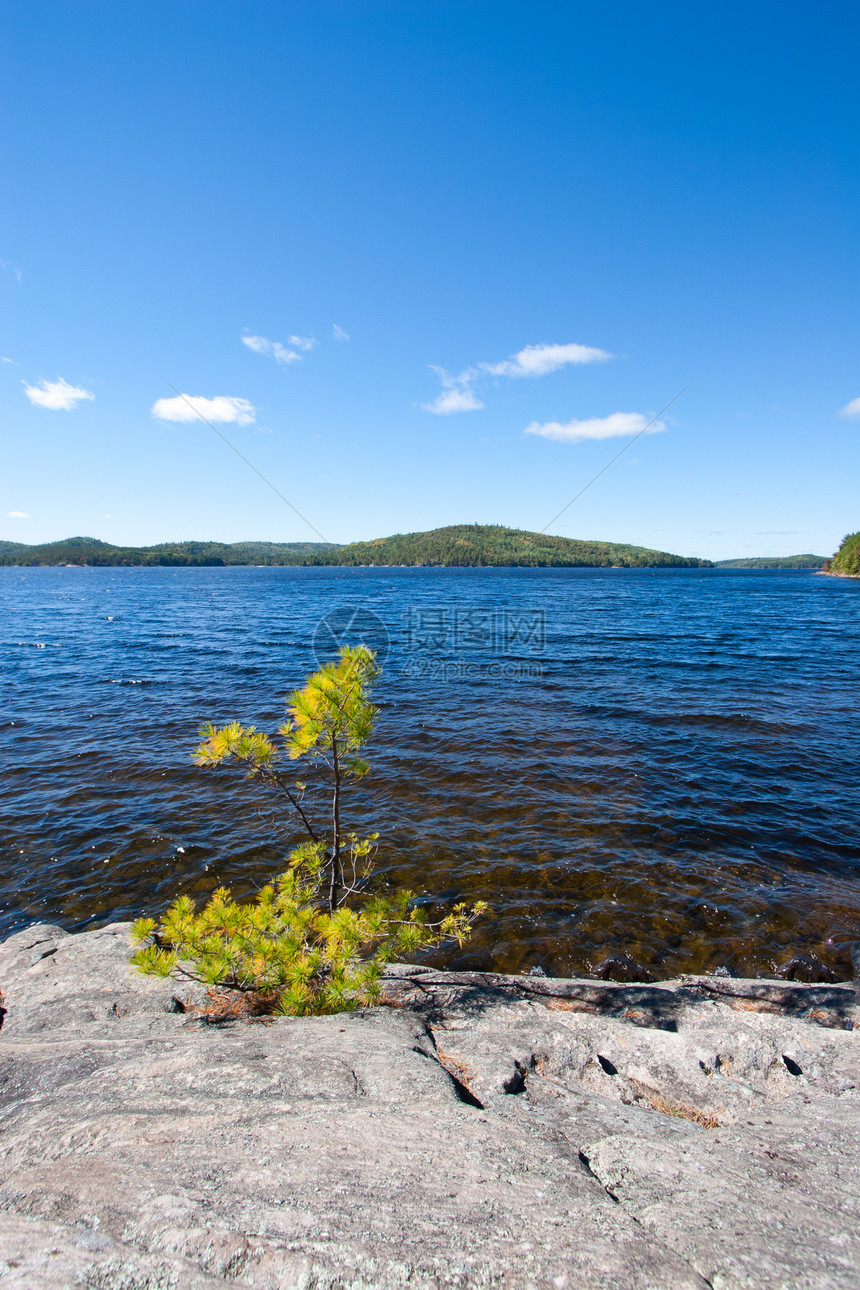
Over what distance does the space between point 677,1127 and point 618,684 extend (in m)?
22.7

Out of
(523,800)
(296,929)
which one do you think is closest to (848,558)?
(523,800)

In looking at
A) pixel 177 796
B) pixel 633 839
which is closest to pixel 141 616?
pixel 177 796

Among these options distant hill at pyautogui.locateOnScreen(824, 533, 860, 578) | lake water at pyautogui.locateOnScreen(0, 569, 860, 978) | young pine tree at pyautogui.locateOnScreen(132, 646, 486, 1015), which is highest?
distant hill at pyautogui.locateOnScreen(824, 533, 860, 578)

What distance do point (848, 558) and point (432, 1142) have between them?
199 metres

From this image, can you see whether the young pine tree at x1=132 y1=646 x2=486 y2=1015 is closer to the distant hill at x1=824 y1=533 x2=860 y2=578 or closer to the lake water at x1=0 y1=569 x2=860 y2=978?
the lake water at x1=0 y1=569 x2=860 y2=978

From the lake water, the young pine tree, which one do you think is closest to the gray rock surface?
the young pine tree

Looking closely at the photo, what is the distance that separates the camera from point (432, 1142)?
11.9 feet

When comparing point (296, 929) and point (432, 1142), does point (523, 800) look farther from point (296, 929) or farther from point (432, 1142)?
point (432, 1142)

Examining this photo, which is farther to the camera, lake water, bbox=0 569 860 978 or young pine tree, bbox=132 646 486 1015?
lake water, bbox=0 569 860 978

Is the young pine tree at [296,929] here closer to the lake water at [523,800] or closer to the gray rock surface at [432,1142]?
the gray rock surface at [432,1142]

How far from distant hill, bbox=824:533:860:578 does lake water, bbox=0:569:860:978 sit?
511 feet

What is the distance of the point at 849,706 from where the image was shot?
21.9m

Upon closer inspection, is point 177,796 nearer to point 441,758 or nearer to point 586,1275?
point 441,758

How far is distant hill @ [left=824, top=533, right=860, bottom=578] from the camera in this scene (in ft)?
490
